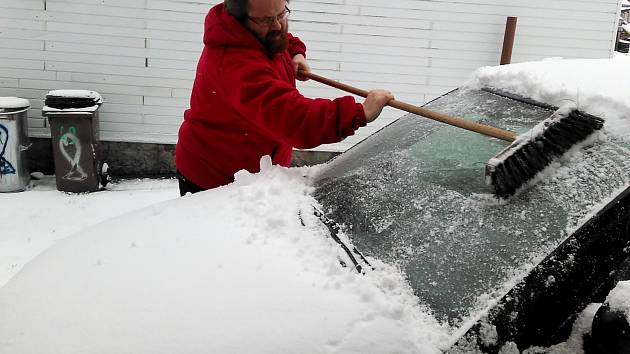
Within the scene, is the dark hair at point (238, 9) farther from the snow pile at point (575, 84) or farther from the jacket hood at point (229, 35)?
the snow pile at point (575, 84)

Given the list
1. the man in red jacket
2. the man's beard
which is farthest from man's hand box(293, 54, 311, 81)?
the man's beard

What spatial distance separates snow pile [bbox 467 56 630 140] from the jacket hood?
3.38 ft

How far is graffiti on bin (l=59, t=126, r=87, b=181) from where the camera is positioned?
6.15m

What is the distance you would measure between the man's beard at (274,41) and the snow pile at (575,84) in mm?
889

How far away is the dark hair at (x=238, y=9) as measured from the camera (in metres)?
2.47

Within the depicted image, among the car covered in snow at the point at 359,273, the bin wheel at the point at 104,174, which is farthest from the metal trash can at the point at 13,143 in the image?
the car covered in snow at the point at 359,273

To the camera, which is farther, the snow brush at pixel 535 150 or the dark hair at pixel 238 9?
the dark hair at pixel 238 9

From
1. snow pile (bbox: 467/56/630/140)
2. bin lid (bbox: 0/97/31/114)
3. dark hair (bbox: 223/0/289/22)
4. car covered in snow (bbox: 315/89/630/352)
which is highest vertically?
dark hair (bbox: 223/0/289/22)

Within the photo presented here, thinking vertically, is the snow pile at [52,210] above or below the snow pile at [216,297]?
below

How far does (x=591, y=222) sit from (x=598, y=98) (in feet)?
1.83

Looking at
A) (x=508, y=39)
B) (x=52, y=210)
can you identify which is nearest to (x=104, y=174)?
(x=52, y=210)

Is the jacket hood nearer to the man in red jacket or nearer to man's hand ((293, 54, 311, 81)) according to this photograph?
the man in red jacket

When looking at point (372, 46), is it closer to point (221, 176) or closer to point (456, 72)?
point (456, 72)

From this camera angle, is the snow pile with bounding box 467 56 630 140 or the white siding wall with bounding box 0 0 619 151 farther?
the white siding wall with bounding box 0 0 619 151
